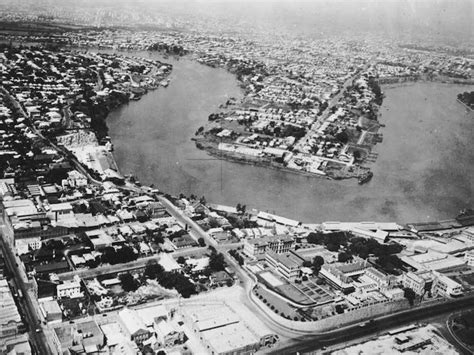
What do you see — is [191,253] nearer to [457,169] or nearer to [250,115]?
[457,169]

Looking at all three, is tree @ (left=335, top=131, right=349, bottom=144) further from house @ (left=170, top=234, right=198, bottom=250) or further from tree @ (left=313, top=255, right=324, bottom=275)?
house @ (left=170, top=234, right=198, bottom=250)

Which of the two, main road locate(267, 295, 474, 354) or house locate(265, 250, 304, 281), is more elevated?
house locate(265, 250, 304, 281)

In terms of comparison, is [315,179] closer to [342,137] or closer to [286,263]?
[342,137]

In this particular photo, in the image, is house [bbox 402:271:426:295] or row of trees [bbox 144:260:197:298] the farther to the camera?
house [bbox 402:271:426:295]

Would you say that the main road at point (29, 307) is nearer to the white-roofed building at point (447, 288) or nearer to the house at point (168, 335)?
the house at point (168, 335)

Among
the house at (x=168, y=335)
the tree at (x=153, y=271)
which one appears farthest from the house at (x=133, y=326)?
the tree at (x=153, y=271)

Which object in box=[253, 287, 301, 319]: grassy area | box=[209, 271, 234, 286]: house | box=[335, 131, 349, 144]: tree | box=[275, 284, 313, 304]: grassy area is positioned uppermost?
box=[335, 131, 349, 144]: tree

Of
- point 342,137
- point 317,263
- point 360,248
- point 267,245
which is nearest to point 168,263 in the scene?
point 267,245

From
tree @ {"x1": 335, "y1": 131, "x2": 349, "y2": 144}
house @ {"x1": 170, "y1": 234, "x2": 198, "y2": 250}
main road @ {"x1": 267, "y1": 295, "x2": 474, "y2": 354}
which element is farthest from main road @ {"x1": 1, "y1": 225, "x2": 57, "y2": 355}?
tree @ {"x1": 335, "y1": 131, "x2": 349, "y2": 144}
